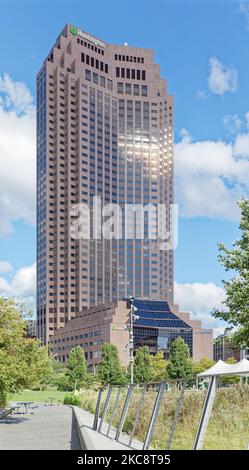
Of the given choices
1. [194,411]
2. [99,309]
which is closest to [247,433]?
[194,411]

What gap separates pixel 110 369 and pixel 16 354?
236ft

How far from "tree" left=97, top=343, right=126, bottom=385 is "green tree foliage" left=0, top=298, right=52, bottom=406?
68.3m

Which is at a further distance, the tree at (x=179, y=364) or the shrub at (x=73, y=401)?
the tree at (x=179, y=364)

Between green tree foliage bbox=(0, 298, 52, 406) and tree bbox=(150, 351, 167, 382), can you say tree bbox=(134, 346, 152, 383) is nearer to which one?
tree bbox=(150, 351, 167, 382)

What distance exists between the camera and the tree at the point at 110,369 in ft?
325

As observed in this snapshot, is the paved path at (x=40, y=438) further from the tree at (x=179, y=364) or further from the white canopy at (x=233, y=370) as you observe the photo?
the tree at (x=179, y=364)

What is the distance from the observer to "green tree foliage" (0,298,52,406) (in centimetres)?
2961

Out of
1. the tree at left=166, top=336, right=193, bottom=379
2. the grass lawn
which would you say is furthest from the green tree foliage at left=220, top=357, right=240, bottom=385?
the tree at left=166, top=336, right=193, bottom=379

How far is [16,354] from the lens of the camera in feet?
101

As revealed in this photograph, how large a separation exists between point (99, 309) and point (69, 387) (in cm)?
7328

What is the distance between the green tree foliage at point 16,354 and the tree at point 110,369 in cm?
6828

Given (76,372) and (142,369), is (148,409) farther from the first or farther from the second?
(142,369)

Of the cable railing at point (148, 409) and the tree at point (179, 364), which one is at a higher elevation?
the cable railing at point (148, 409)

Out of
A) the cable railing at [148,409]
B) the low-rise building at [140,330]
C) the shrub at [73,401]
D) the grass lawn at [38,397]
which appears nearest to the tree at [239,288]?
the cable railing at [148,409]
